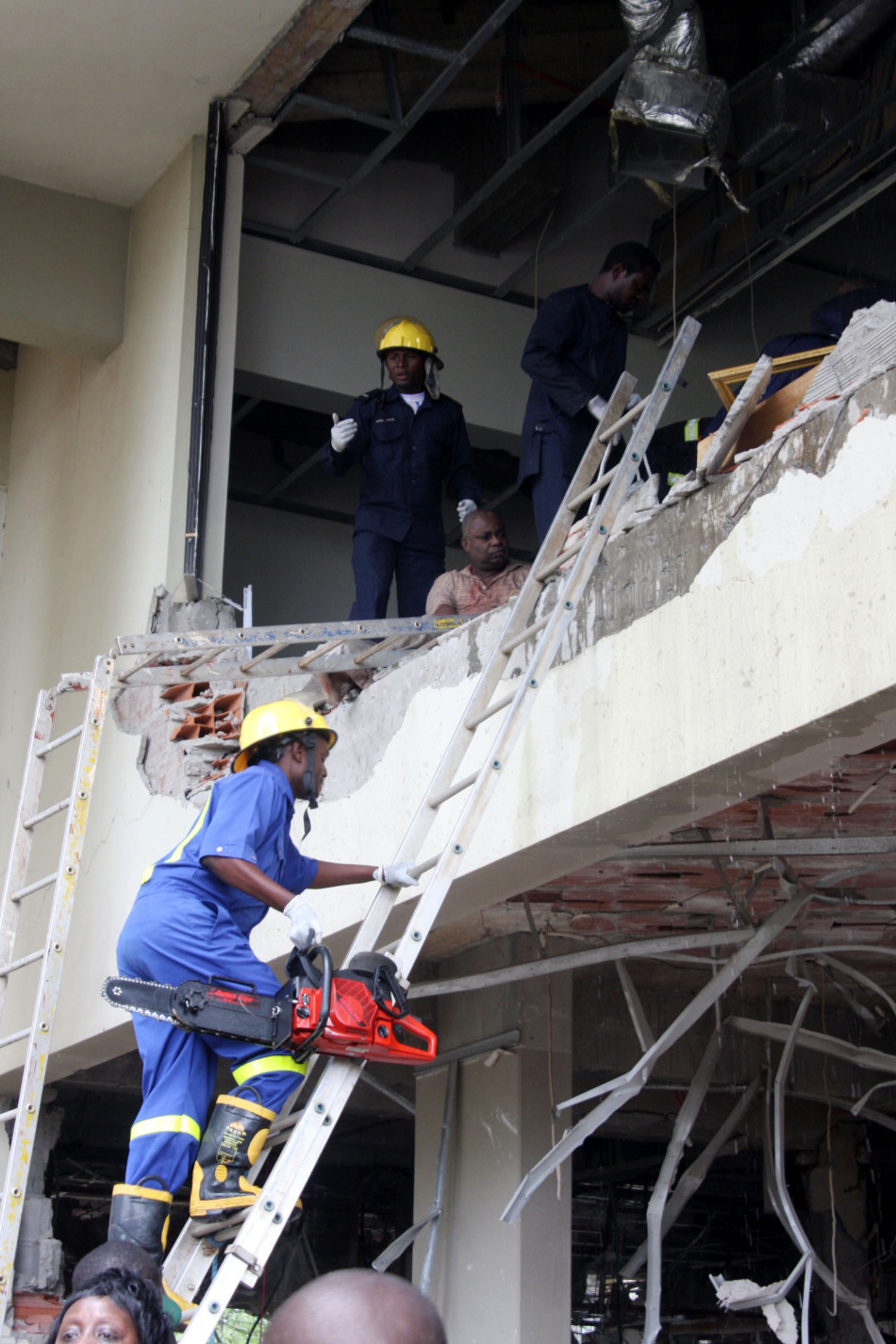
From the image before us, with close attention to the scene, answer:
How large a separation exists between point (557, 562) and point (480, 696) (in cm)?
46

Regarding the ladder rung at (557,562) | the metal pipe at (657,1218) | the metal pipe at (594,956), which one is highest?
the ladder rung at (557,562)

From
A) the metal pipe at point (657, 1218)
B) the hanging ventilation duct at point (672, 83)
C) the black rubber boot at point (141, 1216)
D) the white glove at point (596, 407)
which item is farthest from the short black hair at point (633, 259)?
the black rubber boot at point (141, 1216)

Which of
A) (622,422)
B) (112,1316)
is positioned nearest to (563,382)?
(622,422)

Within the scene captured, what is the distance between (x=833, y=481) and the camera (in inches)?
124

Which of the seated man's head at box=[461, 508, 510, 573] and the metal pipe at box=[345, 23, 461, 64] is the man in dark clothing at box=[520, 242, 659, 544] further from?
the metal pipe at box=[345, 23, 461, 64]

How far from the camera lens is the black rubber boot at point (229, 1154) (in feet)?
10.7

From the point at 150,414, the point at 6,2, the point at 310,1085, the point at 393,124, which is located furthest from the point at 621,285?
the point at 310,1085

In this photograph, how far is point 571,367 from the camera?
19.6 feet

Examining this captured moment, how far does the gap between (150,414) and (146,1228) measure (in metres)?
4.61

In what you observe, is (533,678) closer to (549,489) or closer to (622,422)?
(622,422)

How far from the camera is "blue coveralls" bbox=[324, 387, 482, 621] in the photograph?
641 cm

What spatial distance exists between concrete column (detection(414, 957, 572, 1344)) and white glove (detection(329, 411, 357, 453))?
235cm

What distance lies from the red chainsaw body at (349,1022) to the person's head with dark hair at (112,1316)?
2.18 feet

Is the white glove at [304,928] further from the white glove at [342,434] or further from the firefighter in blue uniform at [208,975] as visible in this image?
the white glove at [342,434]
